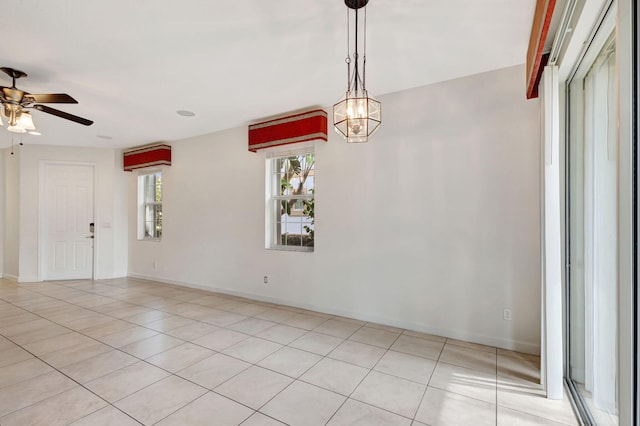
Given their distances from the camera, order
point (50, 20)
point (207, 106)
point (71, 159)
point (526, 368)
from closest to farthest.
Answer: point (50, 20), point (526, 368), point (207, 106), point (71, 159)

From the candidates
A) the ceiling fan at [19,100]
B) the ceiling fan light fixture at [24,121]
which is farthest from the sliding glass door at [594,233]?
the ceiling fan light fixture at [24,121]

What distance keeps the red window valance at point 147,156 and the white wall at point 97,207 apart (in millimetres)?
458

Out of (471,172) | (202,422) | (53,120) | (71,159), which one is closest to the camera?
(202,422)

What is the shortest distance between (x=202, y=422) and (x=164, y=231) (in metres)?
4.64

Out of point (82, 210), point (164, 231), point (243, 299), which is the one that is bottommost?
point (243, 299)

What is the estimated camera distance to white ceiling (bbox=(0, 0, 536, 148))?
2146 mm

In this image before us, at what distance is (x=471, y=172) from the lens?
3090 millimetres

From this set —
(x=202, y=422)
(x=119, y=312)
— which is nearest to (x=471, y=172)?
(x=202, y=422)

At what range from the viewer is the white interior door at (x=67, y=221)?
20.0ft

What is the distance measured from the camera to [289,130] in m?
4.16

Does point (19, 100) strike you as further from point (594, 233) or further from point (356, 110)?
point (594, 233)

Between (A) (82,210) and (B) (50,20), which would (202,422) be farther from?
(A) (82,210)

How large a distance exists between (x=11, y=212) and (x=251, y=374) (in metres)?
7.22

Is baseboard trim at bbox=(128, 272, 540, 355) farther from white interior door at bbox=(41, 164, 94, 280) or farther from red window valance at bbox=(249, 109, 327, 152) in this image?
white interior door at bbox=(41, 164, 94, 280)
